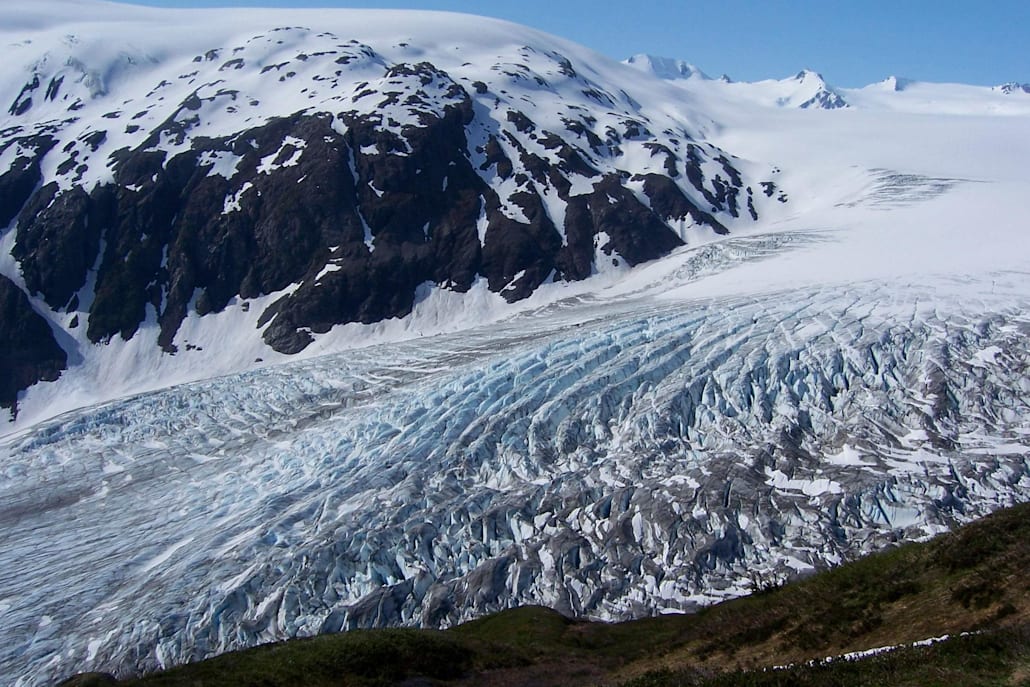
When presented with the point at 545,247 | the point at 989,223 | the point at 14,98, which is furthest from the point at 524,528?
the point at 14,98

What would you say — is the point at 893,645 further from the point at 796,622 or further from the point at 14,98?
the point at 14,98

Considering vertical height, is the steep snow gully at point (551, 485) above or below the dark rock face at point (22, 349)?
A: above

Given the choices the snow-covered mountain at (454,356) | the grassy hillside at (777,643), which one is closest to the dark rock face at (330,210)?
the snow-covered mountain at (454,356)

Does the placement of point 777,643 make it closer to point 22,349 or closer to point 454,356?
point 454,356

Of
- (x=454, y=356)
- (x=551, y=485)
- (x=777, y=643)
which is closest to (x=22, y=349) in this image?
(x=454, y=356)

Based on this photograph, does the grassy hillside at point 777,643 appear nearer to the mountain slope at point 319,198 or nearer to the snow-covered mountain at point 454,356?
the snow-covered mountain at point 454,356
